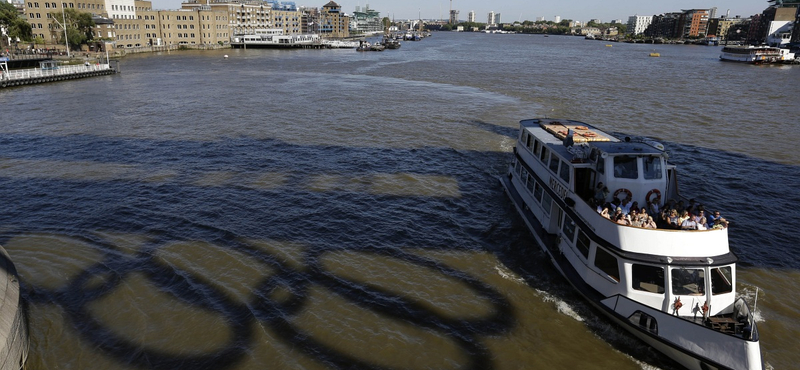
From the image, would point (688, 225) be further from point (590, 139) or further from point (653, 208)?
point (590, 139)

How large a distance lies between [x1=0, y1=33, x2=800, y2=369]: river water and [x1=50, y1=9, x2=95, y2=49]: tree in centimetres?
7397

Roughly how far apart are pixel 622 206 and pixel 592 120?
30702mm

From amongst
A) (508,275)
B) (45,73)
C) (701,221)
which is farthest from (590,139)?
(45,73)

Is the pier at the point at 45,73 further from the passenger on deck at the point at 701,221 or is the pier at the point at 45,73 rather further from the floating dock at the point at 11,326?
the passenger on deck at the point at 701,221

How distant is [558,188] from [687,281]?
19.8 feet

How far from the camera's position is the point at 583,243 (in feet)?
49.6

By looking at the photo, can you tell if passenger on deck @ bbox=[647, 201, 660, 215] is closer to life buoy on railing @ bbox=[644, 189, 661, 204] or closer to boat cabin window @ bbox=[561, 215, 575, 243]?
life buoy on railing @ bbox=[644, 189, 661, 204]

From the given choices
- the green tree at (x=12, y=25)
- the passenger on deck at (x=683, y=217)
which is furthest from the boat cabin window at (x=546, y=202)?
the green tree at (x=12, y=25)

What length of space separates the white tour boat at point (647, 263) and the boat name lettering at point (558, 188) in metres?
0.04

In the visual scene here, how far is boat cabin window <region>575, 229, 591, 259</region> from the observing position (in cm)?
1480

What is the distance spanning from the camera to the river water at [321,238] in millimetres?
13242

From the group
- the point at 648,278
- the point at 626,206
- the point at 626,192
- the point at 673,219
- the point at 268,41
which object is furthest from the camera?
the point at 268,41

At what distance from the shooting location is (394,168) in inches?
1125

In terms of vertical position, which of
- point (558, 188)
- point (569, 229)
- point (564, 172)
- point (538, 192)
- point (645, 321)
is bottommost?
point (645, 321)
